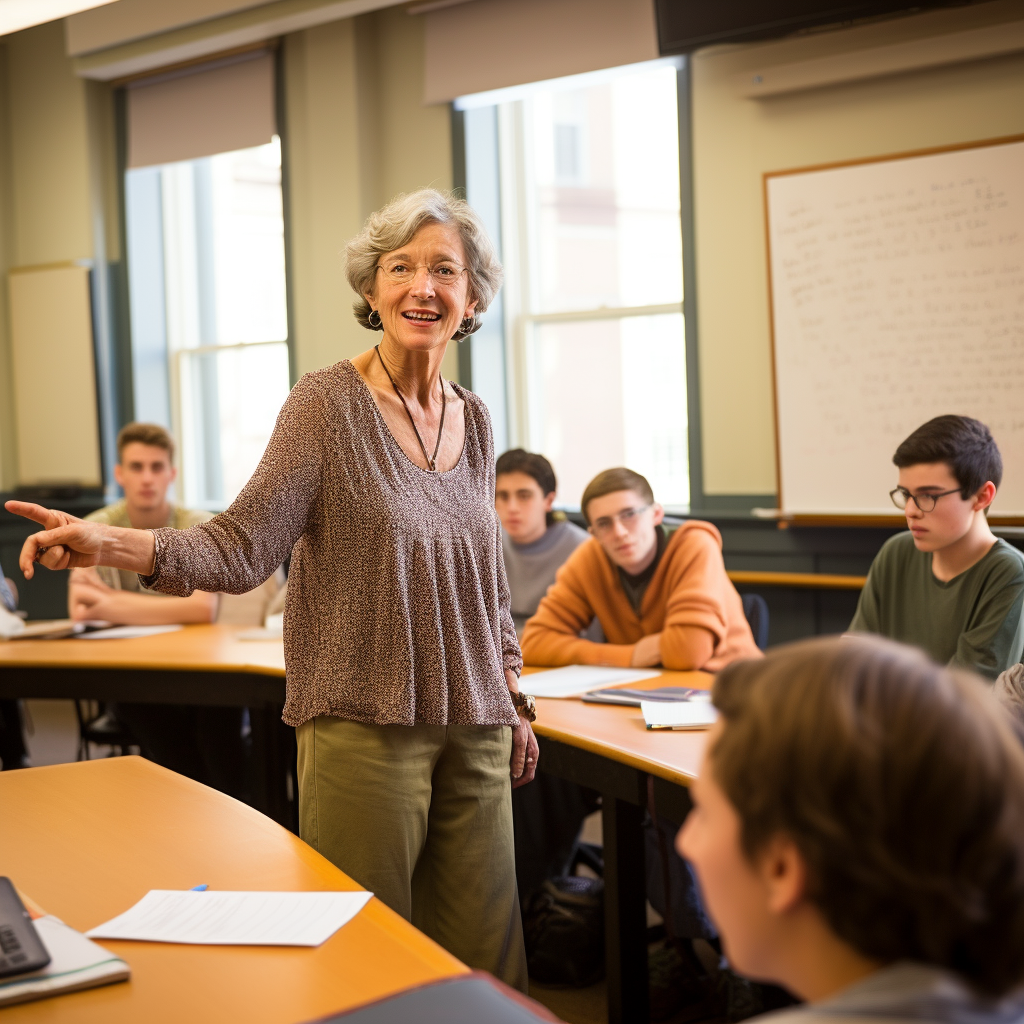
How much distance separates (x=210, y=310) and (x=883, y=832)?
6080mm

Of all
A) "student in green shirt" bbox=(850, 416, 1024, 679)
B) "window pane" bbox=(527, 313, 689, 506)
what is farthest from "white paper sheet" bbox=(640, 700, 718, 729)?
"window pane" bbox=(527, 313, 689, 506)

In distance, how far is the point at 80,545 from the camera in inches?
55.9

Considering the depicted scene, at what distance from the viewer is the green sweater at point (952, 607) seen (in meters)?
2.41

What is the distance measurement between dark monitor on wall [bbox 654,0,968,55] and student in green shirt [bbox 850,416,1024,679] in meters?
1.94

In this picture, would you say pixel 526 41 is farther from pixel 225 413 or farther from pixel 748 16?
pixel 225 413

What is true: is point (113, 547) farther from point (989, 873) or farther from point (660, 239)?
point (660, 239)

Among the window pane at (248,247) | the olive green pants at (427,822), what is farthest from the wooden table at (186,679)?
the window pane at (248,247)

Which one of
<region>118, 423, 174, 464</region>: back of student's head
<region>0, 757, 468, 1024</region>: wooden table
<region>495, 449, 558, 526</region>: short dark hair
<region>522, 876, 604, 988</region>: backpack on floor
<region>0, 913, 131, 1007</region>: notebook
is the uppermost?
<region>118, 423, 174, 464</region>: back of student's head

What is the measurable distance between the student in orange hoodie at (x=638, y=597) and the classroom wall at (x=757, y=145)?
129 centimetres

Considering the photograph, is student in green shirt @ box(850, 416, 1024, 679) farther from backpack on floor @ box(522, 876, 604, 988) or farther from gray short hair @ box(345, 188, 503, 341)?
gray short hair @ box(345, 188, 503, 341)

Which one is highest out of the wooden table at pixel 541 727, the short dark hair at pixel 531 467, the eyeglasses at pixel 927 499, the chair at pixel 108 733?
the short dark hair at pixel 531 467

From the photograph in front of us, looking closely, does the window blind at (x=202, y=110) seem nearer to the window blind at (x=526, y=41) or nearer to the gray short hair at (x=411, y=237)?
the window blind at (x=526, y=41)

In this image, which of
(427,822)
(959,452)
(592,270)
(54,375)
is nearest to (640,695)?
(959,452)

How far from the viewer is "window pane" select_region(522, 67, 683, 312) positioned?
4883mm
